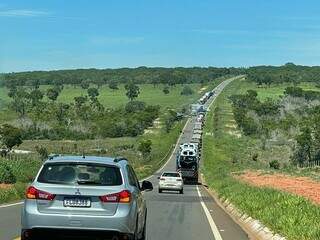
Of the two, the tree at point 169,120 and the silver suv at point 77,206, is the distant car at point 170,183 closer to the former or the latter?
the silver suv at point 77,206

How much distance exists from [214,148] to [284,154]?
14488 millimetres

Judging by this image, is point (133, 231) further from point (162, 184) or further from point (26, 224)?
point (162, 184)

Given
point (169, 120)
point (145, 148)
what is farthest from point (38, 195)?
point (169, 120)

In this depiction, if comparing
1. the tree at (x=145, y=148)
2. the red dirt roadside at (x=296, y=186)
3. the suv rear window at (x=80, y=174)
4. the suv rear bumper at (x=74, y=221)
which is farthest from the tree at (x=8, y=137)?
the suv rear bumper at (x=74, y=221)

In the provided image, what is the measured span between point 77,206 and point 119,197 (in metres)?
0.70

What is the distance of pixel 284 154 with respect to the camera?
12962 cm

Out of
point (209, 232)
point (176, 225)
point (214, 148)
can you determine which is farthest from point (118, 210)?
point (214, 148)

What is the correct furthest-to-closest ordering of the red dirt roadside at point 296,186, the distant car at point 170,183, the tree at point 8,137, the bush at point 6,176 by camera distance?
1. the tree at point 8,137
2. the distant car at point 170,183
3. the bush at point 6,176
4. the red dirt roadside at point 296,186

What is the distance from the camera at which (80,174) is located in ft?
39.1

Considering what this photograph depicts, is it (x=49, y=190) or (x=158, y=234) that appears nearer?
(x=49, y=190)

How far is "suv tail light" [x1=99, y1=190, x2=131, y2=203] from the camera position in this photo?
11.7m

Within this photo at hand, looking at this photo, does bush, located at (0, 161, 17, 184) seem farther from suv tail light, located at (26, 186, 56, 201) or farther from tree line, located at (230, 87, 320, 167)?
tree line, located at (230, 87, 320, 167)

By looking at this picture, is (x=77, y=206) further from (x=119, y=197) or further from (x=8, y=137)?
(x=8, y=137)

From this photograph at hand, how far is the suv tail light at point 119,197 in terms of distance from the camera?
1166 centimetres
